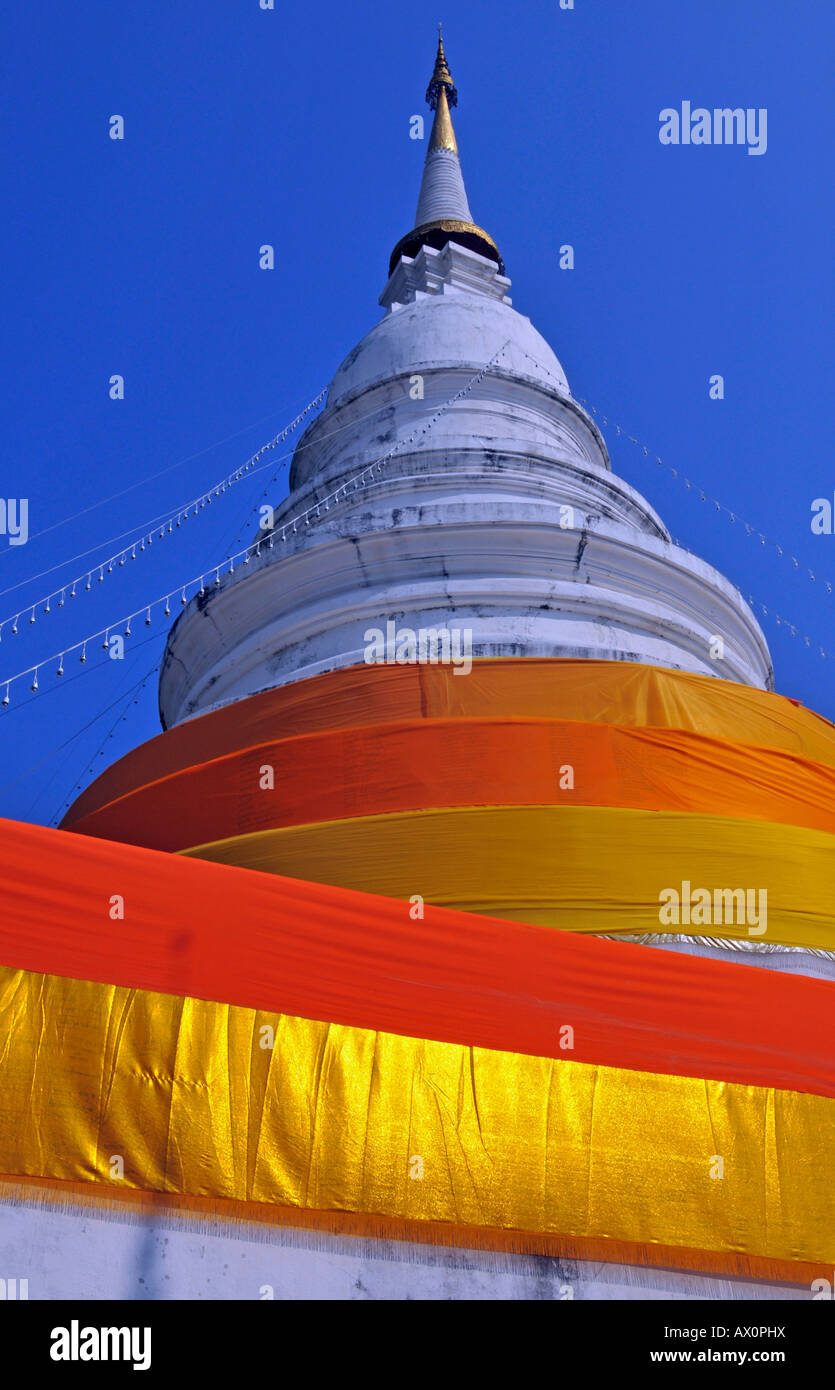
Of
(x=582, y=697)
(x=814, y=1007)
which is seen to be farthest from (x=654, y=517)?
(x=814, y=1007)

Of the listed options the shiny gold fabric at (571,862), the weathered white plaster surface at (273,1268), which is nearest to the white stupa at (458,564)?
the shiny gold fabric at (571,862)

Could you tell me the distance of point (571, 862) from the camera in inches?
244

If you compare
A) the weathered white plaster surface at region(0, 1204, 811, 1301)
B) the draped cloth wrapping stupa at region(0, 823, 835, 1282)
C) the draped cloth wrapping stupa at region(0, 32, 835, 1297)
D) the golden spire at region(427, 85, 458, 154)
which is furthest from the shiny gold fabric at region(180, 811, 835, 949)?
the golden spire at region(427, 85, 458, 154)

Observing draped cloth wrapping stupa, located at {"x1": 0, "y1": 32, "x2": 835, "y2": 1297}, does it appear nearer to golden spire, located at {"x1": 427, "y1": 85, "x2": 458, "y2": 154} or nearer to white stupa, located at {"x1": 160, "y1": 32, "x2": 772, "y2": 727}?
white stupa, located at {"x1": 160, "y1": 32, "x2": 772, "y2": 727}

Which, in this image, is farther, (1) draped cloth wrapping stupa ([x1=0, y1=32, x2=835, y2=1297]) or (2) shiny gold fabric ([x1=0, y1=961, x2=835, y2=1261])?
(1) draped cloth wrapping stupa ([x1=0, y1=32, x2=835, y2=1297])

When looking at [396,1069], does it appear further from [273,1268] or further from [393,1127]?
[273,1268]

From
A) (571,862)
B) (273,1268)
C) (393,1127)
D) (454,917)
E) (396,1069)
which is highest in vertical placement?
(571,862)

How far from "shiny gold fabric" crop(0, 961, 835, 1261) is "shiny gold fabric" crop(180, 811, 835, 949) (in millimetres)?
1361

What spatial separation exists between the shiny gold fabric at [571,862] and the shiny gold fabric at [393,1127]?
4.47 ft

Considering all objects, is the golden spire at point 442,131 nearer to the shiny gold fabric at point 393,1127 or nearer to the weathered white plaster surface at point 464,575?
the weathered white plaster surface at point 464,575

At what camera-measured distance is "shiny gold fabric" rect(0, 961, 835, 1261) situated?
13.9 ft

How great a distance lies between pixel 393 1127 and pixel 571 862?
2060mm

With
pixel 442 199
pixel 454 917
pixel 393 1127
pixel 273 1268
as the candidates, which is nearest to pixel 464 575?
pixel 454 917
